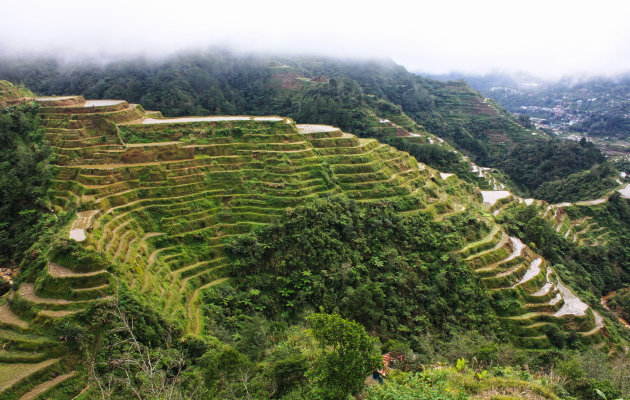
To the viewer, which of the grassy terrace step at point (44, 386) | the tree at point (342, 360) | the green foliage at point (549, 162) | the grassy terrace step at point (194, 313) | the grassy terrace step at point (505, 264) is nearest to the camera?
the tree at point (342, 360)

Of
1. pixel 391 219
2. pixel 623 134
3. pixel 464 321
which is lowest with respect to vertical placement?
pixel 623 134

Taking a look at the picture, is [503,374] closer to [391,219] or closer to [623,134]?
[391,219]

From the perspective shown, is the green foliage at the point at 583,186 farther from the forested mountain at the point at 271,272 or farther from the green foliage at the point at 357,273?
the green foliage at the point at 357,273

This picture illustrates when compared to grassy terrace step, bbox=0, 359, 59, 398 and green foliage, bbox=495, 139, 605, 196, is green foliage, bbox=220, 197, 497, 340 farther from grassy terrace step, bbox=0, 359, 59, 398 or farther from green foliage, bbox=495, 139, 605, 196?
green foliage, bbox=495, 139, 605, 196

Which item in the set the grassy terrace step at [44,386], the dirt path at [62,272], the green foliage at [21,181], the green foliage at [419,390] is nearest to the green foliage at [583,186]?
the green foliage at [419,390]

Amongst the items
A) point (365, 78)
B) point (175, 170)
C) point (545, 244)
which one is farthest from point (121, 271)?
point (365, 78)

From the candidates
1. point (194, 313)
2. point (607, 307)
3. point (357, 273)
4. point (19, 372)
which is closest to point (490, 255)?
point (357, 273)

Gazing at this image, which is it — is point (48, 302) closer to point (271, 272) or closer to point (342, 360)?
point (271, 272)
